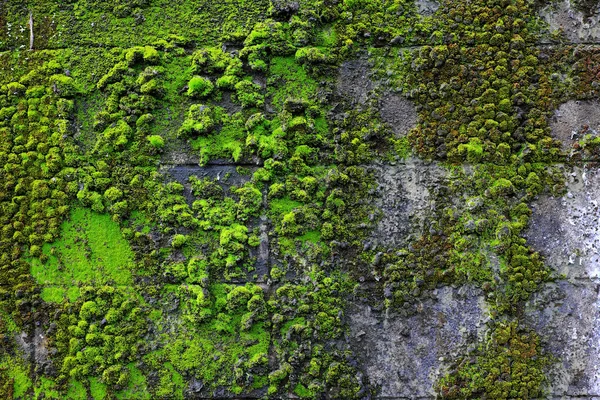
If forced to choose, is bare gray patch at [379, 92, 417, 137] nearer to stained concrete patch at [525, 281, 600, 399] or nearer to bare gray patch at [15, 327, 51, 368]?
stained concrete patch at [525, 281, 600, 399]

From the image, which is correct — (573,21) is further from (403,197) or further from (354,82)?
(403,197)

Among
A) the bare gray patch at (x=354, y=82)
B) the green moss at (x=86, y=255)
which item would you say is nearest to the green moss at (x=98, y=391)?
the green moss at (x=86, y=255)

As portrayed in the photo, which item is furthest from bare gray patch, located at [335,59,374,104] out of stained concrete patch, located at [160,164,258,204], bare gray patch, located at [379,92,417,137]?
stained concrete patch, located at [160,164,258,204]

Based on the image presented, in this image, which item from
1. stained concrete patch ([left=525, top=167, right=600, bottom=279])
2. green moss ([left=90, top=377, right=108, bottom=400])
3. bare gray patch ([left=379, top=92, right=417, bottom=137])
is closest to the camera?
green moss ([left=90, top=377, right=108, bottom=400])

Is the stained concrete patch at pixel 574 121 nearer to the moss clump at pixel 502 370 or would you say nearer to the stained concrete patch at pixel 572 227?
the stained concrete patch at pixel 572 227

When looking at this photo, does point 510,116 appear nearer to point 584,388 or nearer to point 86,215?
point 584,388

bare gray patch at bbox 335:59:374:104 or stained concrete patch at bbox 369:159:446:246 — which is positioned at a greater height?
bare gray patch at bbox 335:59:374:104
